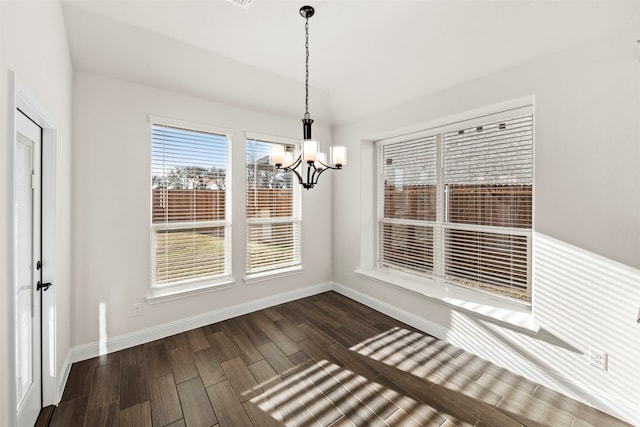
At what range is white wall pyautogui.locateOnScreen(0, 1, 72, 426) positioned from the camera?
121 cm

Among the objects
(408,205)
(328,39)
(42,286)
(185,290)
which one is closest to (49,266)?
(42,286)

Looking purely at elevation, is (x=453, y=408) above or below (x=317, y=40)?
below

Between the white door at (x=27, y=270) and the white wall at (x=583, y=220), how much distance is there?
3.50 meters

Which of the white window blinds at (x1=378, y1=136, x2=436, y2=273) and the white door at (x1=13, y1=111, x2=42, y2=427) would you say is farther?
the white window blinds at (x1=378, y1=136, x2=436, y2=273)

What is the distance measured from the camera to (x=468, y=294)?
118 inches

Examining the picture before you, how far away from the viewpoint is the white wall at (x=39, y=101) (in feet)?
3.97

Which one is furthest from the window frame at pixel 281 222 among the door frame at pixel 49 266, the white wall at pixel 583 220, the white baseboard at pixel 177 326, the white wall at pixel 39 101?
the white wall at pixel 583 220

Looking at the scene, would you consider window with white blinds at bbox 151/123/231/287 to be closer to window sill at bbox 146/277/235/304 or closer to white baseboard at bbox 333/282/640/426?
window sill at bbox 146/277/235/304

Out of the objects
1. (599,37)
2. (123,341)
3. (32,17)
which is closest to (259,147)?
(32,17)

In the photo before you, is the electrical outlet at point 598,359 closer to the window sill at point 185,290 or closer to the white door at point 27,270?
the window sill at point 185,290

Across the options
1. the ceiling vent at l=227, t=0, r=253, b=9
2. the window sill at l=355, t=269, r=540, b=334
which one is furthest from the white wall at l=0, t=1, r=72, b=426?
the window sill at l=355, t=269, r=540, b=334

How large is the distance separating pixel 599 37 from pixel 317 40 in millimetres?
2178

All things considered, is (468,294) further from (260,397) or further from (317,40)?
(317,40)

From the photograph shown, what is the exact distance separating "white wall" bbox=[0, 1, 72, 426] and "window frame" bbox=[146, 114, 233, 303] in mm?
695
